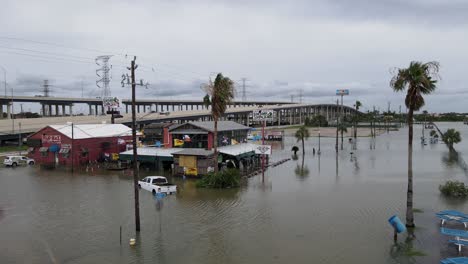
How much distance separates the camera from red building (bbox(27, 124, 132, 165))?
45062 mm

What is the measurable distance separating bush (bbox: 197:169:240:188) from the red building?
21.4m

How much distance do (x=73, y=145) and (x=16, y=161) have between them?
7710mm

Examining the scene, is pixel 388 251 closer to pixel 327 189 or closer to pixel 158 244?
pixel 158 244

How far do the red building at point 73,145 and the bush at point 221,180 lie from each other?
21373mm

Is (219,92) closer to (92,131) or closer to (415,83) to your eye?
(415,83)

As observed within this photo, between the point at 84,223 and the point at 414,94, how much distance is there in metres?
18.4

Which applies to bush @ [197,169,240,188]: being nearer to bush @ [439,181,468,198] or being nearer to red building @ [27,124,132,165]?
bush @ [439,181,468,198]

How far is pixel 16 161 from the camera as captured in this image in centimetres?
4519

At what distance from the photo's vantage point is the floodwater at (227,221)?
1505cm

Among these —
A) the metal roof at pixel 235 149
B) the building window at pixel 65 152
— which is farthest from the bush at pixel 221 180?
the building window at pixel 65 152

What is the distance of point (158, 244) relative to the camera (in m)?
16.3

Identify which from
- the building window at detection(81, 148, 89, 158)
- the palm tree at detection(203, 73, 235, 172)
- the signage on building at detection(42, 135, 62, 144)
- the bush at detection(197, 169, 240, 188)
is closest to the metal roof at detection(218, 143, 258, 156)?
the bush at detection(197, 169, 240, 188)

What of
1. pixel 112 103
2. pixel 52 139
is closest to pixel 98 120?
pixel 112 103

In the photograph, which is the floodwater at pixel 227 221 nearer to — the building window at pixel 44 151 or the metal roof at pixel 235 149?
the metal roof at pixel 235 149
